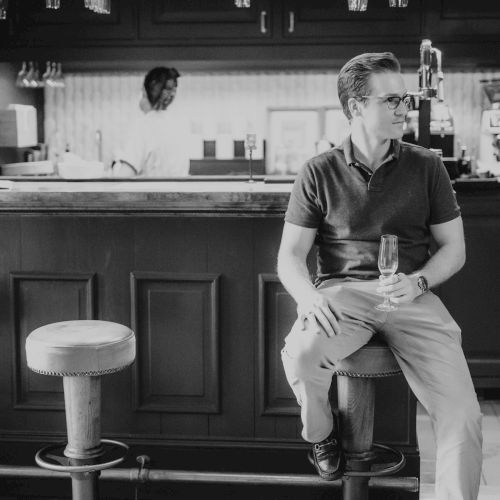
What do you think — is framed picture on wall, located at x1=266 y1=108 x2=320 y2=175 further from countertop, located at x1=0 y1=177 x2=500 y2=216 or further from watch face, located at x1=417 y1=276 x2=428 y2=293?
watch face, located at x1=417 y1=276 x2=428 y2=293

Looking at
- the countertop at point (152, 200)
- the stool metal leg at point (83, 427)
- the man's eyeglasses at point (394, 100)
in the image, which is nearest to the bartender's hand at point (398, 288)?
the man's eyeglasses at point (394, 100)

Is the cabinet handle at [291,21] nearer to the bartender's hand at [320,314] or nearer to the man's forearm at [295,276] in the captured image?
the man's forearm at [295,276]

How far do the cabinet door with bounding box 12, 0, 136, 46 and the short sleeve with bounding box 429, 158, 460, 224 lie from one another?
3438 millimetres

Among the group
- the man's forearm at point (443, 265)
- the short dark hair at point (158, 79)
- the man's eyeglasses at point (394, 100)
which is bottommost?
the man's forearm at point (443, 265)

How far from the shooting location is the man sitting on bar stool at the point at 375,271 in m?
2.37

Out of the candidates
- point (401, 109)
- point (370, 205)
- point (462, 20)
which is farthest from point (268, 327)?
point (462, 20)

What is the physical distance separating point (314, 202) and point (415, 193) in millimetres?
298

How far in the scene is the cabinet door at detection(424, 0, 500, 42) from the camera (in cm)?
538

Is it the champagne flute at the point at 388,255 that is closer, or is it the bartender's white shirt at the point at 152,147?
the champagne flute at the point at 388,255

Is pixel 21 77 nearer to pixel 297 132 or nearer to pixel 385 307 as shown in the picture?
pixel 297 132

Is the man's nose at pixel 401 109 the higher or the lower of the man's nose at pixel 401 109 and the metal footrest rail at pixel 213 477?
the higher

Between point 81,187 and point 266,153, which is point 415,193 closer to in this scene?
point 81,187

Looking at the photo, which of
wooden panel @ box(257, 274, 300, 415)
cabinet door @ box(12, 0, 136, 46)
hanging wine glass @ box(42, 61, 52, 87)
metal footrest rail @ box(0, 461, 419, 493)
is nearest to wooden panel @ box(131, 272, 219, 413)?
wooden panel @ box(257, 274, 300, 415)

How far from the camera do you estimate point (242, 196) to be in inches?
116
